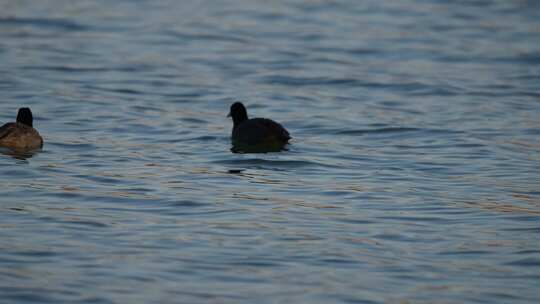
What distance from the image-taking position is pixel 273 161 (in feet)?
48.5

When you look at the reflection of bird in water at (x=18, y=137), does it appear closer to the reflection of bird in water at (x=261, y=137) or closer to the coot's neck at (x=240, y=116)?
the reflection of bird in water at (x=261, y=137)

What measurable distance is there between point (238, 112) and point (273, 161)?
2.18 m

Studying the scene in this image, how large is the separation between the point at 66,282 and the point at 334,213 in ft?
12.3

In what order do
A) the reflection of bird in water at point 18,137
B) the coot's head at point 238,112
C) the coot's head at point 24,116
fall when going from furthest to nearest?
the coot's head at point 238,112 → the coot's head at point 24,116 → the reflection of bird in water at point 18,137

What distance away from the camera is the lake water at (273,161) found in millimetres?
9516

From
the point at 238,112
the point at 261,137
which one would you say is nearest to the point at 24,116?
the point at 238,112

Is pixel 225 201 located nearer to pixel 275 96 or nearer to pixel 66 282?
pixel 66 282

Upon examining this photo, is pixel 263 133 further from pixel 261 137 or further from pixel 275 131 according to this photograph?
pixel 275 131

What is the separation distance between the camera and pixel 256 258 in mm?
10023

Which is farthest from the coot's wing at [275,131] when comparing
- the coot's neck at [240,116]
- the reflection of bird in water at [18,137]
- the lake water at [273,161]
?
the reflection of bird in water at [18,137]

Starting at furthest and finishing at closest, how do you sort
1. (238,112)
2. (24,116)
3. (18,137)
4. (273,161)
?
(238,112) < (24,116) < (273,161) < (18,137)

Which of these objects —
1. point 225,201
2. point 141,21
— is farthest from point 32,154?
point 141,21

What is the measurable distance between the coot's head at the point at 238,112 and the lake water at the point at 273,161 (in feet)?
1.33

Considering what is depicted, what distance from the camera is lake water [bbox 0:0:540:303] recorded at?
9.52 metres
